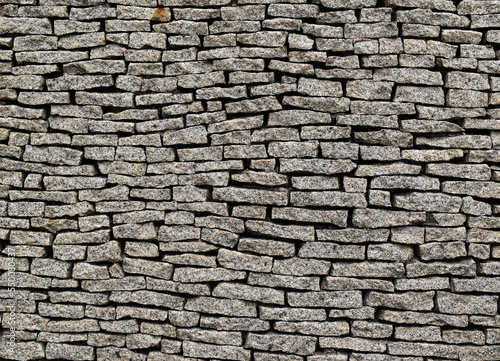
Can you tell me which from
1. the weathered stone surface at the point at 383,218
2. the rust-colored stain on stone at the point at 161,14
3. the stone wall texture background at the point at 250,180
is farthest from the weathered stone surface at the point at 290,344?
the rust-colored stain on stone at the point at 161,14

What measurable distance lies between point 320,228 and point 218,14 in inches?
64.2

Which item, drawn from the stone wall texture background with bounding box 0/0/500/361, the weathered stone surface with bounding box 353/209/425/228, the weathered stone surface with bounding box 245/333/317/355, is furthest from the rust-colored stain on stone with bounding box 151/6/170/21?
the weathered stone surface with bounding box 245/333/317/355

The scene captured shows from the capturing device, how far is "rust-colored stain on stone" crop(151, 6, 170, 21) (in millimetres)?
2588

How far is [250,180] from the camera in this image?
255 centimetres

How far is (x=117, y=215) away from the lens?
2.63 metres

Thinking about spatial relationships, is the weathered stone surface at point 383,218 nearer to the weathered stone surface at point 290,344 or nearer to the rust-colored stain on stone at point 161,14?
the weathered stone surface at point 290,344

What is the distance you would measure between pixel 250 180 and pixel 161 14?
1.31m

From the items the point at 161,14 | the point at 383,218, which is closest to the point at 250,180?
the point at 383,218

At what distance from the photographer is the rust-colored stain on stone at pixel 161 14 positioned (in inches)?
102

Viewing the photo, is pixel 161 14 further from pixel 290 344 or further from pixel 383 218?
pixel 290 344

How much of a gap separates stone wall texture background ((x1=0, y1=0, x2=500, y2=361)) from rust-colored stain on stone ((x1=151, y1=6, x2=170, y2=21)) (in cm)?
2

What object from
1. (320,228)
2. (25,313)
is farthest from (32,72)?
(320,228)

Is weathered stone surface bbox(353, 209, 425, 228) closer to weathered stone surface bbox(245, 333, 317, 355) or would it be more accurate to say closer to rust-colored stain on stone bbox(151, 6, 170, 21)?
weathered stone surface bbox(245, 333, 317, 355)

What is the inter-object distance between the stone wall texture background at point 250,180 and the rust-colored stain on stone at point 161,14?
2cm
